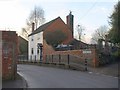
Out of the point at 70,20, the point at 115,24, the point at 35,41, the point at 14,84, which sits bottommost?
the point at 14,84

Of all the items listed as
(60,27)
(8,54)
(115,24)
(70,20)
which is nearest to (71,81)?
(8,54)

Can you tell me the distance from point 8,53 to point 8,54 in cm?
6

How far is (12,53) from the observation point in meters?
19.3

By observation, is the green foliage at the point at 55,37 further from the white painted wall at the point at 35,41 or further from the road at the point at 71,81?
the road at the point at 71,81

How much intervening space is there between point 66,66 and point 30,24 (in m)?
51.5

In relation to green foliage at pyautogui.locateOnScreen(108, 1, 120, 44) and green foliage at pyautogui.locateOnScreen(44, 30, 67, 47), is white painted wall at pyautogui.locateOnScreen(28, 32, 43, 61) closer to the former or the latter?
green foliage at pyautogui.locateOnScreen(44, 30, 67, 47)

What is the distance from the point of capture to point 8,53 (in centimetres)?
1919

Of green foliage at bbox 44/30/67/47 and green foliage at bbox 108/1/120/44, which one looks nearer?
green foliage at bbox 108/1/120/44

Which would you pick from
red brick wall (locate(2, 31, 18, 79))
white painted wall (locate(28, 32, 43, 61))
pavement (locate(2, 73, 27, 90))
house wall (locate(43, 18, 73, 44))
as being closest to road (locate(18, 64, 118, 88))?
pavement (locate(2, 73, 27, 90))

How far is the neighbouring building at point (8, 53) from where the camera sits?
19.0 meters

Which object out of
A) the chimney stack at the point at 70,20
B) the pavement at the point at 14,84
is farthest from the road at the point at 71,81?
the chimney stack at the point at 70,20

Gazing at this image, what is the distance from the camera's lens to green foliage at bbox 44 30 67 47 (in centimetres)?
6146

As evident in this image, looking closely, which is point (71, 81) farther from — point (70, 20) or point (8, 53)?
point (70, 20)

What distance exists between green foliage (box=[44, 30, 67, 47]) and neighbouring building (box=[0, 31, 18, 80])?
41.2 meters
